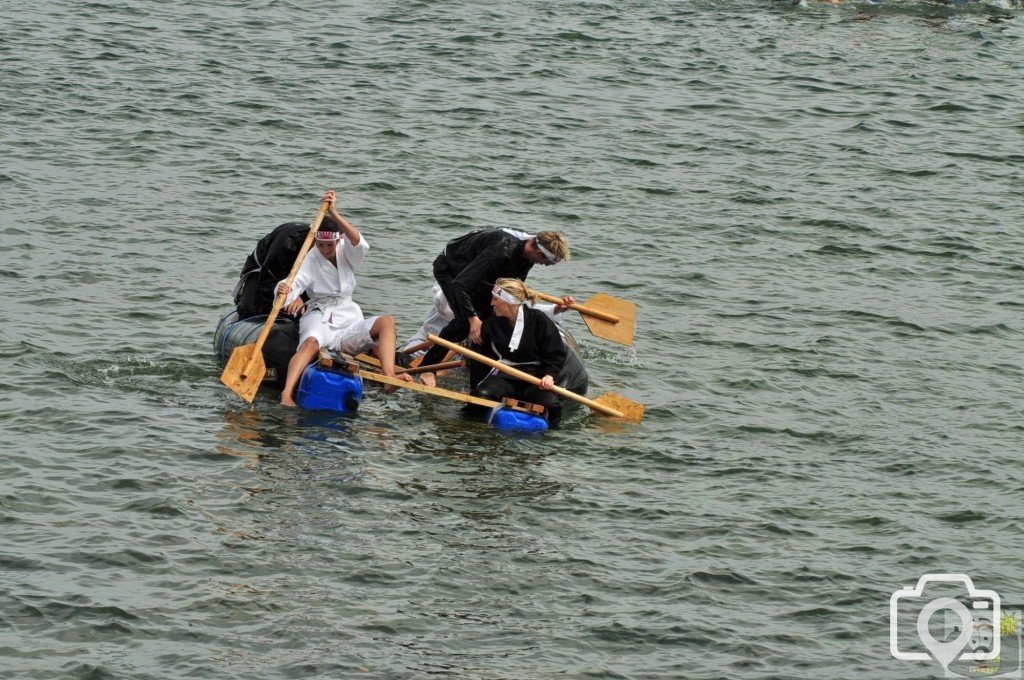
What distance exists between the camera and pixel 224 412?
12.0 metres

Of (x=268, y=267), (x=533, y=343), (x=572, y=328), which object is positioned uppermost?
(x=268, y=267)

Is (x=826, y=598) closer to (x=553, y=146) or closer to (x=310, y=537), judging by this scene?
(x=310, y=537)

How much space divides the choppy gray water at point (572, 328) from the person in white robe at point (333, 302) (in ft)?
1.85

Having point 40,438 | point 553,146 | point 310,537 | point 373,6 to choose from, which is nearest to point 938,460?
point 310,537

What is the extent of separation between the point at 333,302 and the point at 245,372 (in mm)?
1166

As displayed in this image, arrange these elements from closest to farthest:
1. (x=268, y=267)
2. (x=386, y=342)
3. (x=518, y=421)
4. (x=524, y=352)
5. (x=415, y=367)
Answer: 1. (x=518, y=421)
2. (x=524, y=352)
3. (x=386, y=342)
4. (x=268, y=267)
5. (x=415, y=367)

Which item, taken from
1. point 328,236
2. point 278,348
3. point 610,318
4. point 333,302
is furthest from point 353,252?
point 610,318

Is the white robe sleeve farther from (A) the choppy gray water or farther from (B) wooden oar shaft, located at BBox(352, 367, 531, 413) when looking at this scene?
(A) the choppy gray water

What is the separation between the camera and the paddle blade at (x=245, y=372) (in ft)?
38.2

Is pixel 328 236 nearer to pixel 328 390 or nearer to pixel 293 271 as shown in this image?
pixel 293 271

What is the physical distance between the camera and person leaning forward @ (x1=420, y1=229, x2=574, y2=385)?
12.0 metres

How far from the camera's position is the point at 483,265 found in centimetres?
1220

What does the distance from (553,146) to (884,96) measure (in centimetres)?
639

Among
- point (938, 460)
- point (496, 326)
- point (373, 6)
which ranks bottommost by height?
point (938, 460)
